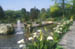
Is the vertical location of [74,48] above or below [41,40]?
below

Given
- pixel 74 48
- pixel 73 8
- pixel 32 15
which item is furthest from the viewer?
pixel 73 8

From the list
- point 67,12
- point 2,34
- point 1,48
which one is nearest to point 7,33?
point 2,34

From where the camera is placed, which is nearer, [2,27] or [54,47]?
[54,47]

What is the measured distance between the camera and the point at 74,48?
4859 millimetres

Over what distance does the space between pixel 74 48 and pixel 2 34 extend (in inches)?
257

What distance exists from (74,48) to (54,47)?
0.87 m

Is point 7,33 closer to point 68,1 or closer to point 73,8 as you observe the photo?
point 68,1

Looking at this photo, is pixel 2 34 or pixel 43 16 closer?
pixel 2 34

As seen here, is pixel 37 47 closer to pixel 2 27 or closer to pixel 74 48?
pixel 74 48

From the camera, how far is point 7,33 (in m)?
10.3

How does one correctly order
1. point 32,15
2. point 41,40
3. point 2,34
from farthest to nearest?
point 32,15, point 2,34, point 41,40

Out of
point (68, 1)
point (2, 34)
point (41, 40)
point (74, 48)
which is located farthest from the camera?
point (68, 1)

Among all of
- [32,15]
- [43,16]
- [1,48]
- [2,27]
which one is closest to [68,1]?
[43,16]

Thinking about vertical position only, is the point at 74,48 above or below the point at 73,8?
above
